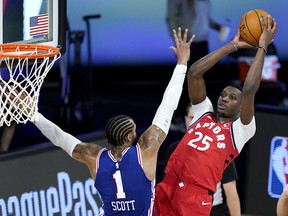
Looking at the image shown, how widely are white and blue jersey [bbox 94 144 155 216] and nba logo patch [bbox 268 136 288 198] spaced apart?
9.84 ft

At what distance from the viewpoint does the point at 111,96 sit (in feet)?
53.2

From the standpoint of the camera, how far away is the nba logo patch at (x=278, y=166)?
9.34 metres

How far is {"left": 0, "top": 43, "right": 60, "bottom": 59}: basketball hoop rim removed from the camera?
22.2ft

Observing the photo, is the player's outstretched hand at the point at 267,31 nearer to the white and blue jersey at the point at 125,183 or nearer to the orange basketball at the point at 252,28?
the orange basketball at the point at 252,28

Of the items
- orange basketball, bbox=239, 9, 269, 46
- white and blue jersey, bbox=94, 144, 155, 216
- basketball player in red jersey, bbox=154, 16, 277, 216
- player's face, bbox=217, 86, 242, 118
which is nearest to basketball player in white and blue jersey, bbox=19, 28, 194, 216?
white and blue jersey, bbox=94, 144, 155, 216

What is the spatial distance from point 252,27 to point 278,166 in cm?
283

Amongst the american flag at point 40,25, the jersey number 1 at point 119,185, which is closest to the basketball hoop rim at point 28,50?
the american flag at point 40,25

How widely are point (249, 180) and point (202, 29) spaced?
10.0ft

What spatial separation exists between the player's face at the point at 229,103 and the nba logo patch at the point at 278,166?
7.09 ft

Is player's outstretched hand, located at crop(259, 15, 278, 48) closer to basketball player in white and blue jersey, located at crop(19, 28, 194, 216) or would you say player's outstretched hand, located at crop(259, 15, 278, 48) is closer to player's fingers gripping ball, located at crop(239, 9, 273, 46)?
player's fingers gripping ball, located at crop(239, 9, 273, 46)

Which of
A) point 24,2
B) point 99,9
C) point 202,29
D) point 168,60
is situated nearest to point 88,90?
point 202,29

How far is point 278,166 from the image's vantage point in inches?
371

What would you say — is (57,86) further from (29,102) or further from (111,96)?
(29,102)

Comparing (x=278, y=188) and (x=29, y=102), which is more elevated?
(x=29, y=102)
